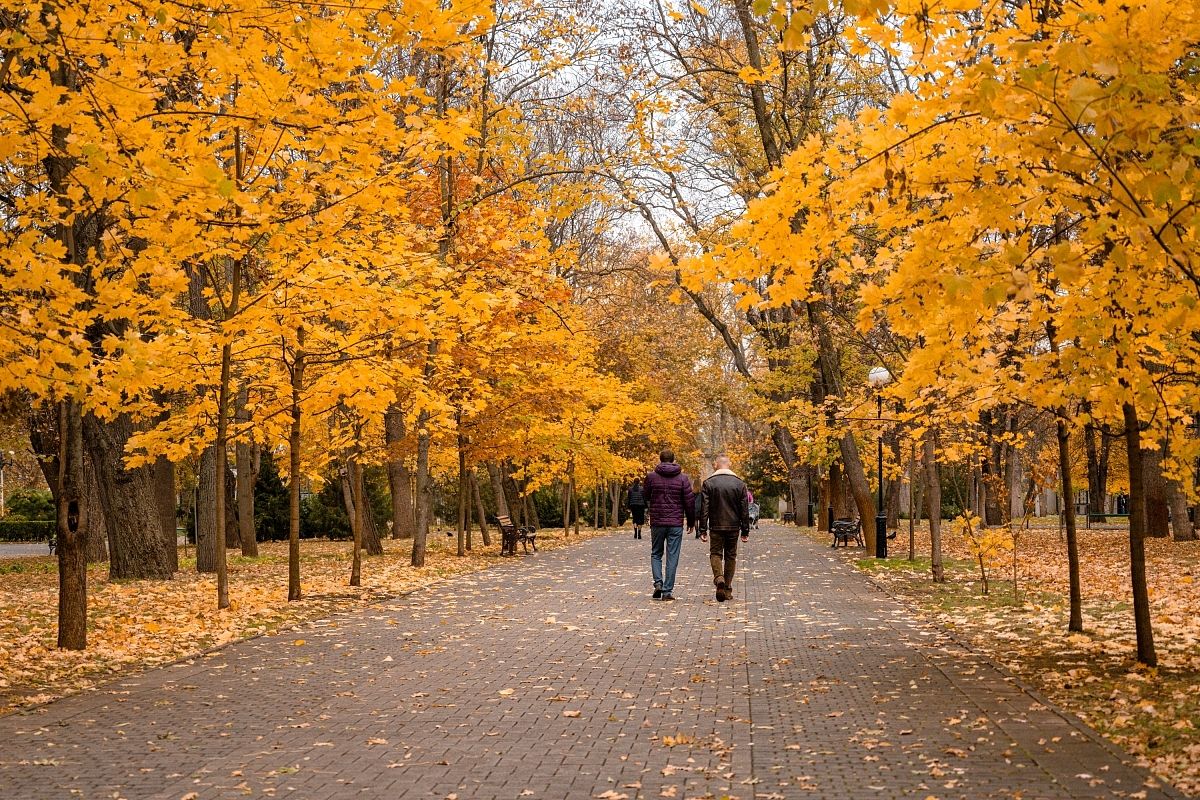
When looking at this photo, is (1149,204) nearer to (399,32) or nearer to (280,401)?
(399,32)

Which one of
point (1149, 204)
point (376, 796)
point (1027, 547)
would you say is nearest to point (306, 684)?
point (376, 796)

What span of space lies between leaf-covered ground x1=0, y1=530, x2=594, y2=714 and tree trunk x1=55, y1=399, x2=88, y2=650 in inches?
10.7

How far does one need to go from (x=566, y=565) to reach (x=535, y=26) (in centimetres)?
1046

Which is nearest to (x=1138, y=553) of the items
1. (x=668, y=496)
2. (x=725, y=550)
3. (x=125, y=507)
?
(x=725, y=550)

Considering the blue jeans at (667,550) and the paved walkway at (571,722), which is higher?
the blue jeans at (667,550)

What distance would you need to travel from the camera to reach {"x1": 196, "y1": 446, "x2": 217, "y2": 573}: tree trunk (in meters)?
22.3

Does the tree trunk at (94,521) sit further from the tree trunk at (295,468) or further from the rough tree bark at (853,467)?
the rough tree bark at (853,467)

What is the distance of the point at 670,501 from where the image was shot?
52.5 ft

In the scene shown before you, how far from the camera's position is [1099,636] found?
11258 mm

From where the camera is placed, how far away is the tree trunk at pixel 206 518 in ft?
73.2

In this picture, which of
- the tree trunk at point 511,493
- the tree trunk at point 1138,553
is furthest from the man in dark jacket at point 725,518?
the tree trunk at point 511,493

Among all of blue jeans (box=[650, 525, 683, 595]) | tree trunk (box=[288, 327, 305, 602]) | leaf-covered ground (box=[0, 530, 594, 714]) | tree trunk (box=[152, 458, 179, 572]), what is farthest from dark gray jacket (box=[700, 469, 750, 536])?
tree trunk (box=[152, 458, 179, 572])

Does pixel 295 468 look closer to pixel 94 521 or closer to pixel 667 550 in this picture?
pixel 667 550

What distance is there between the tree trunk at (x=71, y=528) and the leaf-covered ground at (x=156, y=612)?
0.27 m
